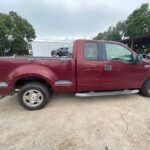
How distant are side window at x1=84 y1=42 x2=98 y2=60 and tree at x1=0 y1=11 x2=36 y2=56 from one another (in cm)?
2679

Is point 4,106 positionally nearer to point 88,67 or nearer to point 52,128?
point 52,128

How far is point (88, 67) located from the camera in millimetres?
3920

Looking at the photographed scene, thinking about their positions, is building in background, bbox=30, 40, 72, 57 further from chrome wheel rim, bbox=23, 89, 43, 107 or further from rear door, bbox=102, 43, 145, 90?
chrome wheel rim, bbox=23, 89, 43, 107

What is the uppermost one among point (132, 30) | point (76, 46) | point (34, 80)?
point (132, 30)

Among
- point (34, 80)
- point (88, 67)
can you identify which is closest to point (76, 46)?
point (88, 67)

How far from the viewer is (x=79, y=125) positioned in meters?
3.16

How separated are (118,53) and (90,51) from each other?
86cm

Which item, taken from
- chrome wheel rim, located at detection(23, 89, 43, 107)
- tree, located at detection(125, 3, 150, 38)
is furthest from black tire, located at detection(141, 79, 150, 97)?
tree, located at detection(125, 3, 150, 38)

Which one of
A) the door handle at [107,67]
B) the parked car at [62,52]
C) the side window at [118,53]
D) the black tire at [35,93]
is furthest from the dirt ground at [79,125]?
the parked car at [62,52]

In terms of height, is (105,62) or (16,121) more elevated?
(105,62)

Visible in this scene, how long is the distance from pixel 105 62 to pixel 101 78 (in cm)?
47

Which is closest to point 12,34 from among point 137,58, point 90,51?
point 90,51

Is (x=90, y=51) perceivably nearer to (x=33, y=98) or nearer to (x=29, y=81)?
(x=29, y=81)

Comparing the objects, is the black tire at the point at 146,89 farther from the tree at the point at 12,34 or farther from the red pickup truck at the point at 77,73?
the tree at the point at 12,34
